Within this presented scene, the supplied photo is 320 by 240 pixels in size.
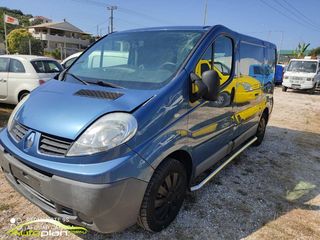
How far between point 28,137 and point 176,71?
4.68ft

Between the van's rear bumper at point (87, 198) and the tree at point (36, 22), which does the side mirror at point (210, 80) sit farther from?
the tree at point (36, 22)

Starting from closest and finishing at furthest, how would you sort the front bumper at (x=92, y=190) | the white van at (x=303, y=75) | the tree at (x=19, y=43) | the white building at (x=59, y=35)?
the front bumper at (x=92, y=190) → the white van at (x=303, y=75) → the tree at (x=19, y=43) → the white building at (x=59, y=35)

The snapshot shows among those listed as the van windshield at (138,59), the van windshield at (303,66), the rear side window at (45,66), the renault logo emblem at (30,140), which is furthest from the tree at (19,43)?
the renault logo emblem at (30,140)

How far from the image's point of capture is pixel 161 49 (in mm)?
2953

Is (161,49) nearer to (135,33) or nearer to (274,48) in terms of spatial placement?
(135,33)

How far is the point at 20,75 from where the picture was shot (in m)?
7.00

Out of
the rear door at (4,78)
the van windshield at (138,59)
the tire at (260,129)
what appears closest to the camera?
the van windshield at (138,59)

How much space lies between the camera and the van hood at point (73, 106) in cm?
211

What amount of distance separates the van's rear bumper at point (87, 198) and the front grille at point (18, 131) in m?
0.20

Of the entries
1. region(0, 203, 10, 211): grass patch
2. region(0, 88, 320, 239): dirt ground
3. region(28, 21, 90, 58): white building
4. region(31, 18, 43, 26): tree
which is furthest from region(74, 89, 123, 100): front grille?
region(31, 18, 43, 26): tree

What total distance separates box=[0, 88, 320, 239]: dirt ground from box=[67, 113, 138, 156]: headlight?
1.06 metres

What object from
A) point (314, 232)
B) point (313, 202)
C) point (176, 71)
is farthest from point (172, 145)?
point (313, 202)

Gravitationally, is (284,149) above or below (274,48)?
below

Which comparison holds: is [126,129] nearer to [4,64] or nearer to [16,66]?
[16,66]
